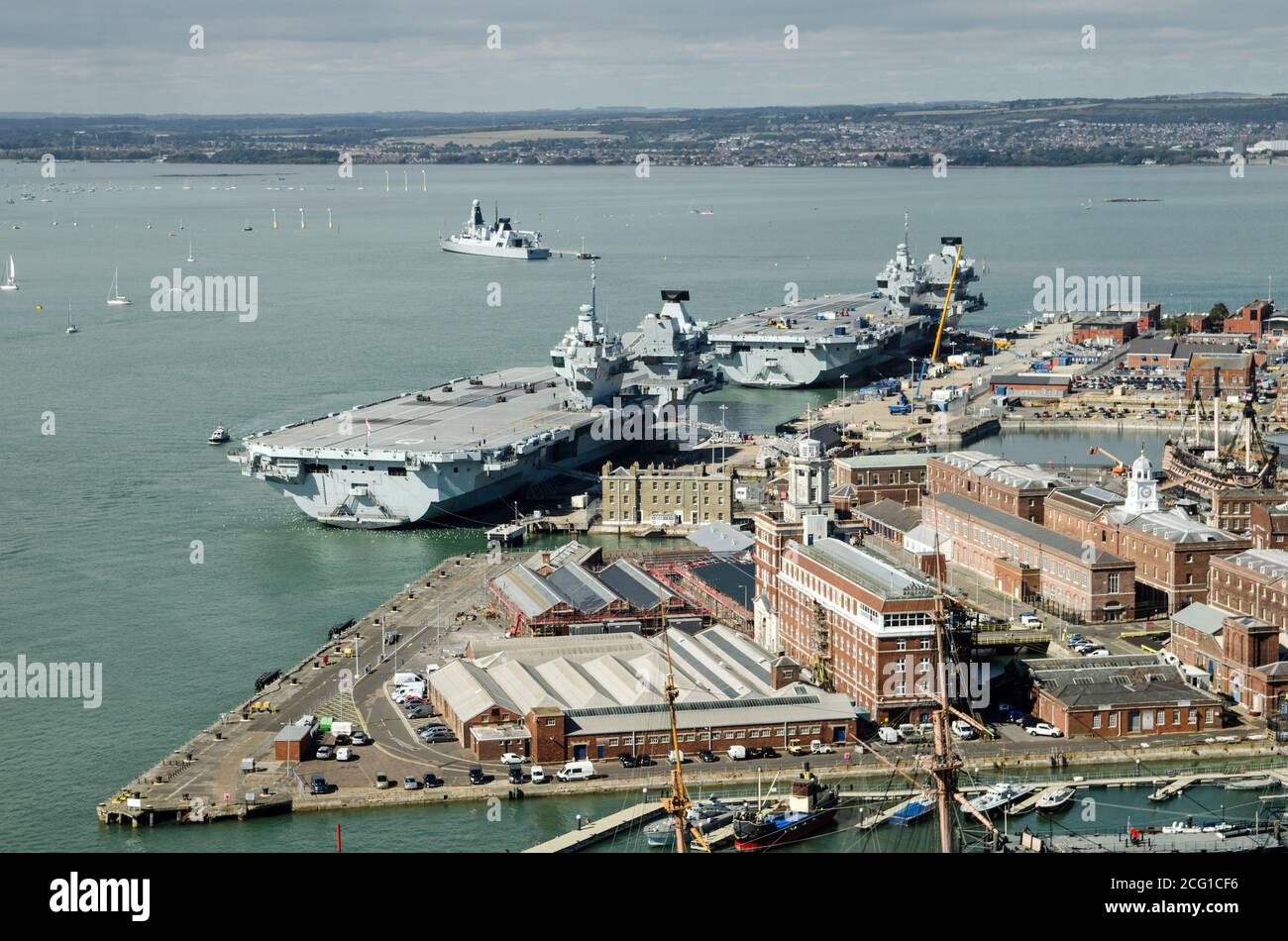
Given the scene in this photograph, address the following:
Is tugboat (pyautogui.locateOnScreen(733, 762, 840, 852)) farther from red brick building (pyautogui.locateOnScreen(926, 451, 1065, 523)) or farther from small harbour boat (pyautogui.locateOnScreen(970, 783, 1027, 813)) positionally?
red brick building (pyautogui.locateOnScreen(926, 451, 1065, 523))

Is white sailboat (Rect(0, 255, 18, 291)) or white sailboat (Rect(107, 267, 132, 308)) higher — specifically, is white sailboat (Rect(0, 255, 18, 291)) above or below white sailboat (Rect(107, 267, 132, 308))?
above

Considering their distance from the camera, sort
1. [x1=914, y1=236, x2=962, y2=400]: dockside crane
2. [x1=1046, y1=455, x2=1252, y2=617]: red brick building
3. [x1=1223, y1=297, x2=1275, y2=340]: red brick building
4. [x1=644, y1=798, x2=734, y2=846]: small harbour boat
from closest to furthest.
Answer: [x1=644, y1=798, x2=734, y2=846]: small harbour boat → [x1=1046, y1=455, x2=1252, y2=617]: red brick building → [x1=914, y1=236, x2=962, y2=400]: dockside crane → [x1=1223, y1=297, x2=1275, y2=340]: red brick building

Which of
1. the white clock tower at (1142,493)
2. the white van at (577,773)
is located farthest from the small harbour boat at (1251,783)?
the white clock tower at (1142,493)

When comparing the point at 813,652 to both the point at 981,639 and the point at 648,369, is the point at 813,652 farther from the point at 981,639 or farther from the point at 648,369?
the point at 648,369

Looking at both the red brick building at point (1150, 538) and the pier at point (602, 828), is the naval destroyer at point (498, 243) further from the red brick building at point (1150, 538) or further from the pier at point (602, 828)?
the pier at point (602, 828)

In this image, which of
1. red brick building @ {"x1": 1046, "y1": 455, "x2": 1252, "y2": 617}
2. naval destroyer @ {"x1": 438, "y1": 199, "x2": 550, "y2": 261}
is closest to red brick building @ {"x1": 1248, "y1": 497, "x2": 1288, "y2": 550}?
red brick building @ {"x1": 1046, "y1": 455, "x2": 1252, "y2": 617}

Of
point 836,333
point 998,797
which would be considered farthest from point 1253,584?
point 836,333

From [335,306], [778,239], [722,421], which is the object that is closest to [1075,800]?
[722,421]
